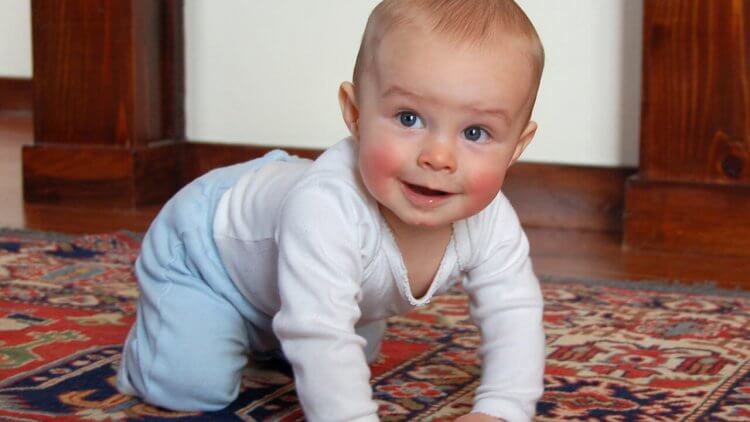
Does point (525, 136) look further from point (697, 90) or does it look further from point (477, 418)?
point (697, 90)

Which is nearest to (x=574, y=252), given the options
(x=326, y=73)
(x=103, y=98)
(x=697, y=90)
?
(x=697, y=90)

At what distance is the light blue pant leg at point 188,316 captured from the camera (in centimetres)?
115

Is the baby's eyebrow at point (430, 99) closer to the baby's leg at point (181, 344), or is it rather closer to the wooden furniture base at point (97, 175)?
the baby's leg at point (181, 344)

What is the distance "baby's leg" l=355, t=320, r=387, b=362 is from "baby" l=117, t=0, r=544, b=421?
10 cm

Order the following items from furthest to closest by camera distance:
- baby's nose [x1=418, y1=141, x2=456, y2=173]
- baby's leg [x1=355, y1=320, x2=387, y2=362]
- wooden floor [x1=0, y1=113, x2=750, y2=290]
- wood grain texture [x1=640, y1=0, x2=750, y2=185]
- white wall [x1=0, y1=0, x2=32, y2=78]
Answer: white wall [x1=0, y1=0, x2=32, y2=78] → wood grain texture [x1=640, y1=0, x2=750, y2=185] → wooden floor [x1=0, y1=113, x2=750, y2=290] → baby's leg [x1=355, y1=320, x2=387, y2=362] → baby's nose [x1=418, y1=141, x2=456, y2=173]

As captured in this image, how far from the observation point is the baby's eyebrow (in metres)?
0.97

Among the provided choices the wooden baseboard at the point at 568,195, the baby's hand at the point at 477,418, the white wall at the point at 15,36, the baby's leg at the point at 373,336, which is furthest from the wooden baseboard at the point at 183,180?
the white wall at the point at 15,36

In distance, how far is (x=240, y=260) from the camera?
119 centimetres

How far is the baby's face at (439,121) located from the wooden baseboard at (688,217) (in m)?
1.16

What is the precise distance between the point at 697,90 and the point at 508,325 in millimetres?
1120

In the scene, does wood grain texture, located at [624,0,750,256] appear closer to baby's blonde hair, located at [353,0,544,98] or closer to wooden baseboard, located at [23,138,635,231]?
wooden baseboard, located at [23,138,635,231]

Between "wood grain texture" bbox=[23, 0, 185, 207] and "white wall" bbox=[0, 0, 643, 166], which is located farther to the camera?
"wood grain texture" bbox=[23, 0, 185, 207]

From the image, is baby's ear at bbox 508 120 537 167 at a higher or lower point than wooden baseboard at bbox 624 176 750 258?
higher

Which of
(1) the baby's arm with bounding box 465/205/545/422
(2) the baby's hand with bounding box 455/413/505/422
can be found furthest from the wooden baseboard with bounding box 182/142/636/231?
(2) the baby's hand with bounding box 455/413/505/422
